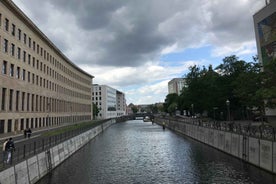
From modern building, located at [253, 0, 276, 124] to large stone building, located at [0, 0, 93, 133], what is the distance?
49.2 metres

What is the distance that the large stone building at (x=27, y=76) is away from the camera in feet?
150

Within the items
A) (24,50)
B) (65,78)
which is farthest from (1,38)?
(65,78)

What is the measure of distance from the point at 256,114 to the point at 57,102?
199 ft

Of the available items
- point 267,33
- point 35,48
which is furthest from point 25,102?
point 267,33

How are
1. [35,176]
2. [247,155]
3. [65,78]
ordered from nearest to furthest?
[35,176] → [247,155] → [65,78]

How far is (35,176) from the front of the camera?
914 inches

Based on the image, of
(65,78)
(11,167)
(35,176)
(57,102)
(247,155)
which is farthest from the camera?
(65,78)

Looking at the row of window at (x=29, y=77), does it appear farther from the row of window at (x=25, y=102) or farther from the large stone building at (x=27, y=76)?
the row of window at (x=25, y=102)

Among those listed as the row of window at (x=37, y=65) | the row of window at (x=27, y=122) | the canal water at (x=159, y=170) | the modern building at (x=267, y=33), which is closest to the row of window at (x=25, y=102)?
the row of window at (x=27, y=122)

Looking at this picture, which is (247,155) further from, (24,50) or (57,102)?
→ (57,102)

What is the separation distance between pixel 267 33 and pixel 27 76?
52.7 m

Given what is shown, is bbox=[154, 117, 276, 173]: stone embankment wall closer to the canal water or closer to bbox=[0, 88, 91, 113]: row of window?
the canal water

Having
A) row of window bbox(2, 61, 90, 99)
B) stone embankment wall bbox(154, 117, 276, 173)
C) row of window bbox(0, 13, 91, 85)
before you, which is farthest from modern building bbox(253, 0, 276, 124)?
row of window bbox(0, 13, 91, 85)

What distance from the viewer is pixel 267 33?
52781 mm
